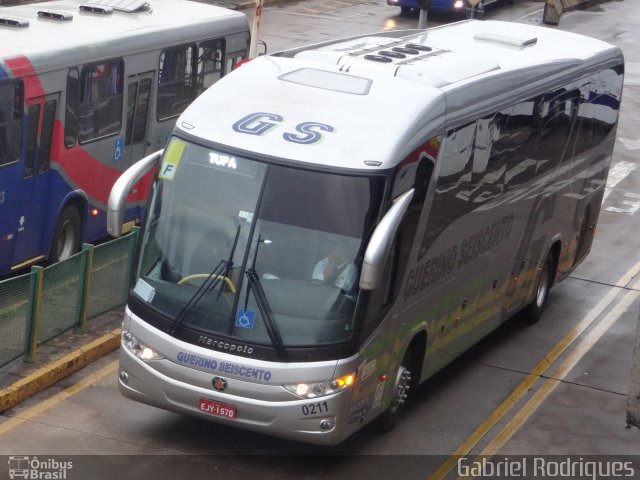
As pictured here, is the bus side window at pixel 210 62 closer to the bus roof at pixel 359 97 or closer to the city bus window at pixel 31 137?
the city bus window at pixel 31 137

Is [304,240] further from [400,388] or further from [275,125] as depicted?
[400,388]

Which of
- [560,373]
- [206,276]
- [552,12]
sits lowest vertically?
[552,12]

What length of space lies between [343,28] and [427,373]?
26954 millimetres

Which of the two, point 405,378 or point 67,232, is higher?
point 405,378

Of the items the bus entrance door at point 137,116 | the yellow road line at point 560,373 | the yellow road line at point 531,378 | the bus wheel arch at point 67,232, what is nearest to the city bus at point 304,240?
the yellow road line at point 531,378

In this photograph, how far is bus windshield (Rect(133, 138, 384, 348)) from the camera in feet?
34.3

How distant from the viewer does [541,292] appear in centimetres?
1656

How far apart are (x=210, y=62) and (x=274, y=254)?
10.1 m

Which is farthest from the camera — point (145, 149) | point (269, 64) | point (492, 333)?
point (145, 149)

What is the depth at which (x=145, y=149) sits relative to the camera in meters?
18.4

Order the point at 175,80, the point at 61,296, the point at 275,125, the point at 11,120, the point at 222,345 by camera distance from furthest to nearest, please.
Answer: the point at 175,80, the point at 11,120, the point at 61,296, the point at 275,125, the point at 222,345

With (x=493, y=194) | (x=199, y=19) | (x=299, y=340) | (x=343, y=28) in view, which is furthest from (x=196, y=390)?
(x=343, y=28)

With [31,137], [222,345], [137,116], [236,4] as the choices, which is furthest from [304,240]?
[236,4]

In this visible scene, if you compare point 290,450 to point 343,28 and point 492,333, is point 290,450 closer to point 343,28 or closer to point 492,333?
point 492,333
